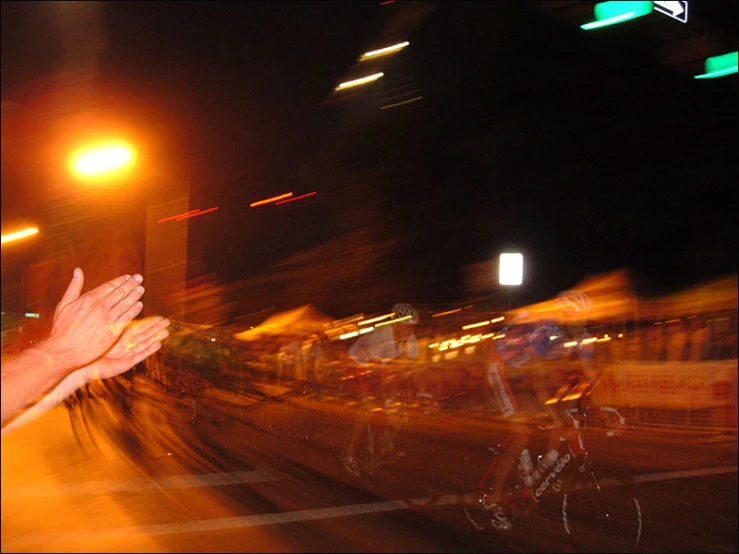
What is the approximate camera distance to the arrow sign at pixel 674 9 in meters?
8.40

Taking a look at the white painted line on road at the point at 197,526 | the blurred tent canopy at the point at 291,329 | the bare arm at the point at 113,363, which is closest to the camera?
the bare arm at the point at 113,363

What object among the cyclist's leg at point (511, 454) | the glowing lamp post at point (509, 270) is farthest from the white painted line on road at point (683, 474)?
the glowing lamp post at point (509, 270)

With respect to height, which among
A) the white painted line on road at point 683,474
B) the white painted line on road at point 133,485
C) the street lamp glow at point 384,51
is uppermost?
the street lamp glow at point 384,51

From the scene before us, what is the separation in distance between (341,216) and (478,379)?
13491 millimetres

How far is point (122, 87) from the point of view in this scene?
26.9 feet

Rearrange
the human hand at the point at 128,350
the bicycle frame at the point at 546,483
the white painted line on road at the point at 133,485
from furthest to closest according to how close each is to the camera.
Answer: the white painted line on road at the point at 133,485
the bicycle frame at the point at 546,483
the human hand at the point at 128,350

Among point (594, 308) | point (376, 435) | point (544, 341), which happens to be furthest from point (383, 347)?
point (544, 341)

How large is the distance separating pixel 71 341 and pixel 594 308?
756cm

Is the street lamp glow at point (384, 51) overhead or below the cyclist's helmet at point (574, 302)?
overhead

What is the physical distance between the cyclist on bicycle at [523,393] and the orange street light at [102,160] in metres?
5.76

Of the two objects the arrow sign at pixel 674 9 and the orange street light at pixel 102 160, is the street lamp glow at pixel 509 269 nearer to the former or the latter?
the arrow sign at pixel 674 9

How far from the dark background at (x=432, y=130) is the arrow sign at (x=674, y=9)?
1.27 feet

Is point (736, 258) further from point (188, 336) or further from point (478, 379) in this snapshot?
point (188, 336)

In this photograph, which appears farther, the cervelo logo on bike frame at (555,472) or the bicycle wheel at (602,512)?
the cervelo logo on bike frame at (555,472)
